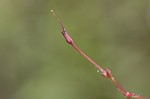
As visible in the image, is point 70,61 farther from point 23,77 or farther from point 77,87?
point 23,77

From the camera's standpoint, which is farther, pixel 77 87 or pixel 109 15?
pixel 109 15

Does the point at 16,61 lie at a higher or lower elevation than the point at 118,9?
lower

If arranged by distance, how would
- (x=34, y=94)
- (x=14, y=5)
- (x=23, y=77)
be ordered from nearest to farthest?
(x=34, y=94), (x=23, y=77), (x=14, y=5)

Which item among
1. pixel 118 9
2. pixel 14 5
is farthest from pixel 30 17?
pixel 118 9

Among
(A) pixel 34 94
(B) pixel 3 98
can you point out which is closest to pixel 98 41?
(A) pixel 34 94

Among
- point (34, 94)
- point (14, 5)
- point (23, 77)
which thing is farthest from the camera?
point (14, 5)

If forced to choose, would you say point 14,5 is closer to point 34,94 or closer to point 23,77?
point 23,77

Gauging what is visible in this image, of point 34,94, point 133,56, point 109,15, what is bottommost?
point 34,94
